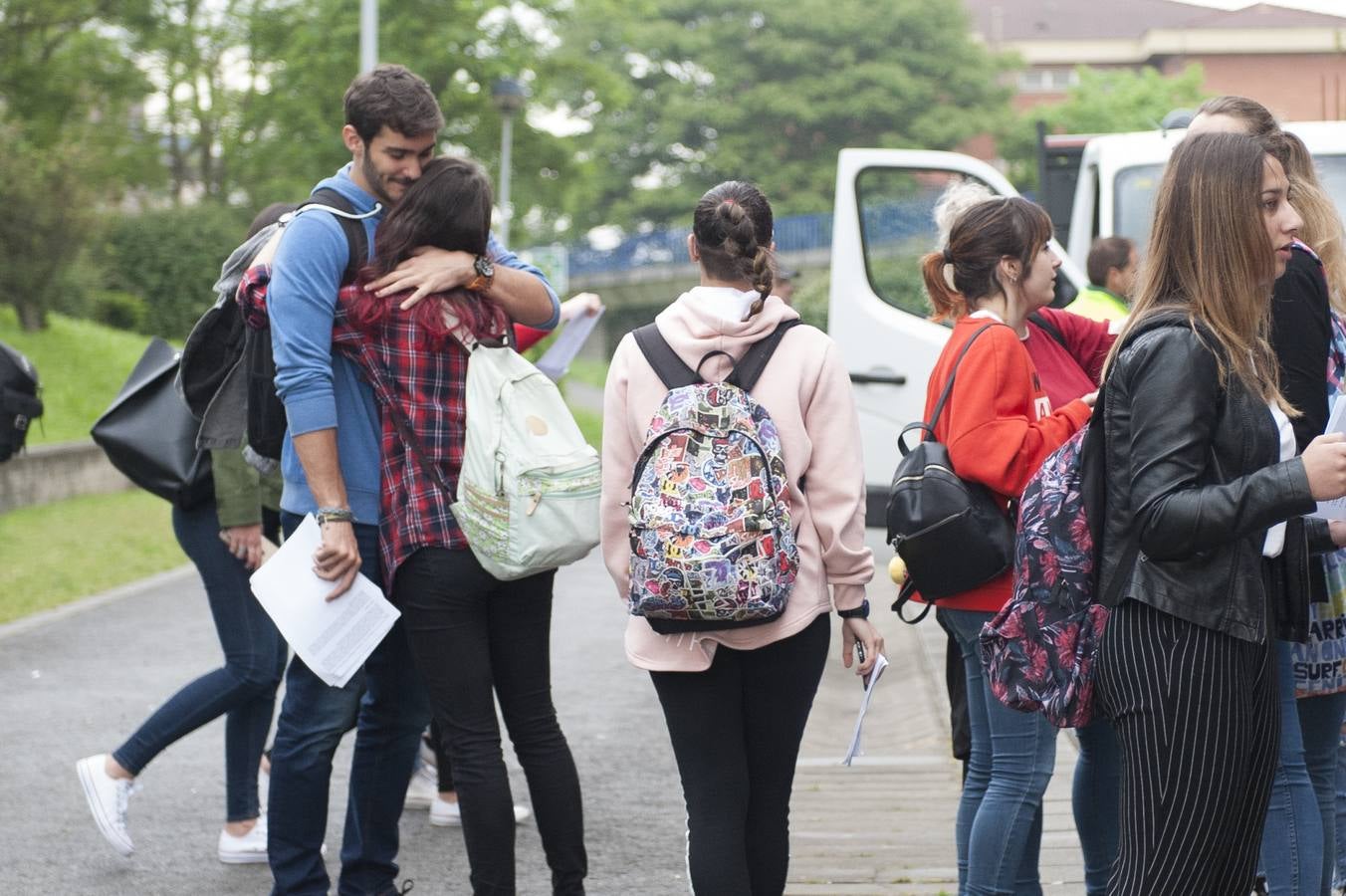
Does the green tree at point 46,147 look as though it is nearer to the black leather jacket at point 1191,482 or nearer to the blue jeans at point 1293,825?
the blue jeans at point 1293,825

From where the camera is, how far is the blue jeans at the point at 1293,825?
3.63m

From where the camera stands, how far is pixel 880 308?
27.8 feet

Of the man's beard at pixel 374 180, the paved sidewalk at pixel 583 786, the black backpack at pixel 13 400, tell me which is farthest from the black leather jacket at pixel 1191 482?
the black backpack at pixel 13 400

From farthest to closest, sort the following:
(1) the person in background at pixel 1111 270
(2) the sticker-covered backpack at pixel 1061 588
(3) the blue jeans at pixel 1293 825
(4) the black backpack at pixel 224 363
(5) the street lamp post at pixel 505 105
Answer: (5) the street lamp post at pixel 505 105 → (1) the person in background at pixel 1111 270 → (4) the black backpack at pixel 224 363 → (3) the blue jeans at pixel 1293 825 → (2) the sticker-covered backpack at pixel 1061 588

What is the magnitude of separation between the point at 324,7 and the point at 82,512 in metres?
12.3

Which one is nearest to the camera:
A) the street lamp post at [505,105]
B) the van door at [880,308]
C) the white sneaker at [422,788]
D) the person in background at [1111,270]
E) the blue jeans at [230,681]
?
the blue jeans at [230,681]

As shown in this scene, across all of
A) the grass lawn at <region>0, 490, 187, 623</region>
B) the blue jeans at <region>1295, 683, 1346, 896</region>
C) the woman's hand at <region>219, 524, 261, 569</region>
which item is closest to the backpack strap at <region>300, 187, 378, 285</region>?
the woman's hand at <region>219, 524, 261, 569</region>

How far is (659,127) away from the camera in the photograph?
64438 mm

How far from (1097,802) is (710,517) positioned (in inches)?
51.4

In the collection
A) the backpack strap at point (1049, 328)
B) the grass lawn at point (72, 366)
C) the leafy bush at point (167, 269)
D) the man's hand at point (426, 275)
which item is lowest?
the leafy bush at point (167, 269)

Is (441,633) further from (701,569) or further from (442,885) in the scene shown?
(442,885)

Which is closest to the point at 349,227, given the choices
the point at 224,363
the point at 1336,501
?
the point at 224,363

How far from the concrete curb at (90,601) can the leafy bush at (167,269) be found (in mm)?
19601

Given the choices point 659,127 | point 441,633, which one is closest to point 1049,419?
point 441,633
